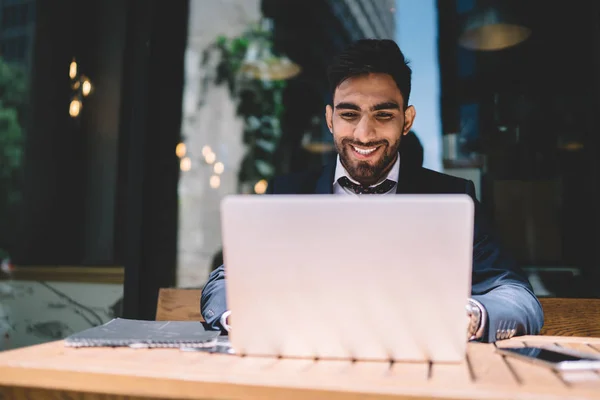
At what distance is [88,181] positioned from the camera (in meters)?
3.07

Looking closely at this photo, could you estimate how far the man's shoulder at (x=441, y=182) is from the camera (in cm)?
200

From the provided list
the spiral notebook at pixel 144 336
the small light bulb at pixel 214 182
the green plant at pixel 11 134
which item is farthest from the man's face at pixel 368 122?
the small light bulb at pixel 214 182

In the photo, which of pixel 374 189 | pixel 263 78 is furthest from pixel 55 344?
pixel 263 78

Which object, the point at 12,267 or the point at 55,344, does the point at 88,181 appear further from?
the point at 55,344

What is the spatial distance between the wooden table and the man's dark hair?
4.25 feet

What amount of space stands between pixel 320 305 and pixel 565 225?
115 inches

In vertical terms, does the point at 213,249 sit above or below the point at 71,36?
below

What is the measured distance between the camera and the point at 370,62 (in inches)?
77.4

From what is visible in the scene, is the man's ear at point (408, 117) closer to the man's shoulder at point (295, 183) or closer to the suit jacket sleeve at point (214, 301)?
the man's shoulder at point (295, 183)

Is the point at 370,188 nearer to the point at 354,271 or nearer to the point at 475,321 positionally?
the point at 475,321

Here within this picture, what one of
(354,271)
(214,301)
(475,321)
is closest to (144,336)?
(214,301)

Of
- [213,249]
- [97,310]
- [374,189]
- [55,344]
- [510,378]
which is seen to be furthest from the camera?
[213,249]

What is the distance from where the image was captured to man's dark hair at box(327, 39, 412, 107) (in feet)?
6.42

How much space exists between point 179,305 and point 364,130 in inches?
41.1
